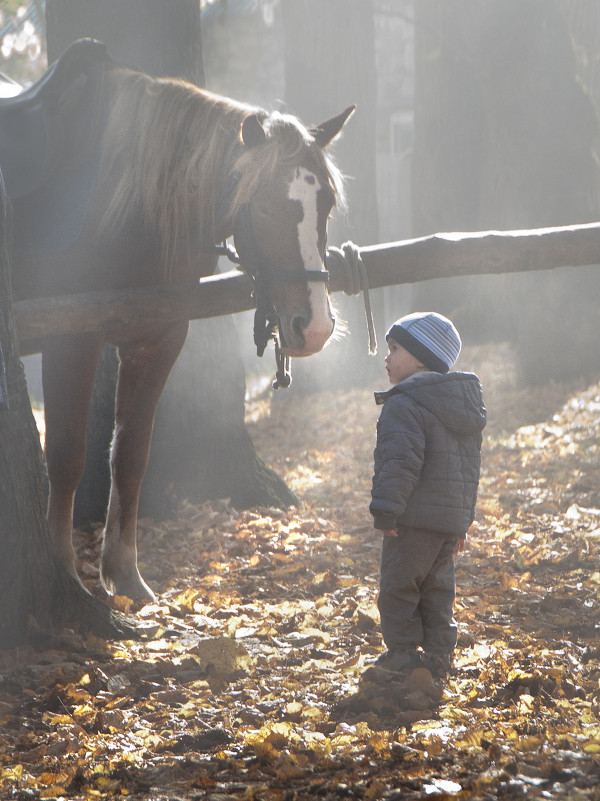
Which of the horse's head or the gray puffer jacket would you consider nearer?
the gray puffer jacket

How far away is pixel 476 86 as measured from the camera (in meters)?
12.1

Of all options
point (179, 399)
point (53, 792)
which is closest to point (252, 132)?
point (53, 792)

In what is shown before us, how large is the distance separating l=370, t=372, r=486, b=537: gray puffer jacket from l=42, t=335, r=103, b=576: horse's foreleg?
5.09 feet

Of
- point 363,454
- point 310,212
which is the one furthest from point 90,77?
point 363,454

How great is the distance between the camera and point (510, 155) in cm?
1091

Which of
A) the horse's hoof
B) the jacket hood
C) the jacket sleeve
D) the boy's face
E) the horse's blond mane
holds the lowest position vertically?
the horse's hoof

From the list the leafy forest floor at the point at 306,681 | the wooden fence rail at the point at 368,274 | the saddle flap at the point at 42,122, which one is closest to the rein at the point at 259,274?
the wooden fence rail at the point at 368,274

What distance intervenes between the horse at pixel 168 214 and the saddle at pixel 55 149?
0.01 metres

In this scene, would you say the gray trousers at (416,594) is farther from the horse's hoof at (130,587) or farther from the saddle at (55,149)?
the saddle at (55,149)

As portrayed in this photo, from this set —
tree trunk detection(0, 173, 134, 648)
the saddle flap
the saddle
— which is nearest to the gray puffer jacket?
tree trunk detection(0, 173, 134, 648)

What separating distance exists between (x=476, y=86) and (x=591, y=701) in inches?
423

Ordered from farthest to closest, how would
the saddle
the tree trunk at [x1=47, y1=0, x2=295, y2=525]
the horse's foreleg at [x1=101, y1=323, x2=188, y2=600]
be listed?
the tree trunk at [x1=47, y1=0, x2=295, y2=525]
the horse's foreleg at [x1=101, y1=323, x2=188, y2=600]
the saddle

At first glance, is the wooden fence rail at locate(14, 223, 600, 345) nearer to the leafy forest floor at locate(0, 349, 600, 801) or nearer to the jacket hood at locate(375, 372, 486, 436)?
the jacket hood at locate(375, 372, 486, 436)

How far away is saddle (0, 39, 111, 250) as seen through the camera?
397 centimetres
